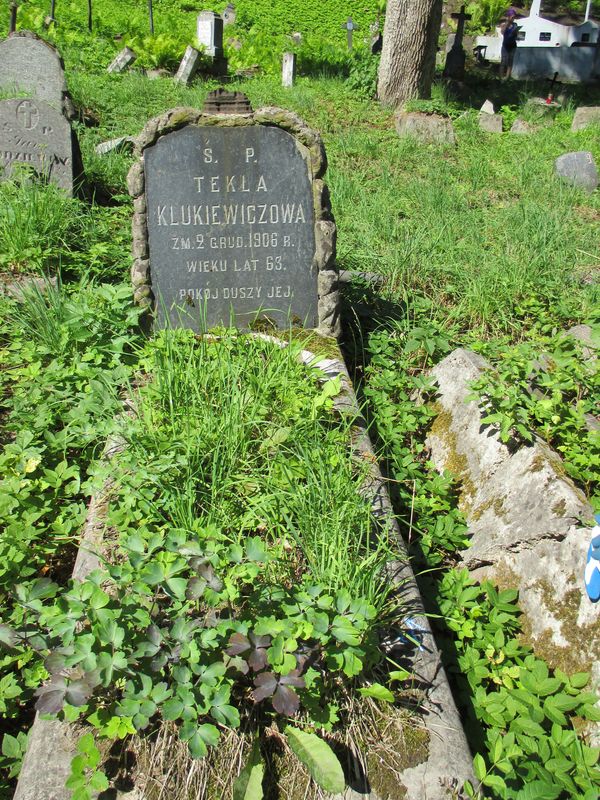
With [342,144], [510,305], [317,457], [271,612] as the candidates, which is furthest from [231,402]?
[342,144]

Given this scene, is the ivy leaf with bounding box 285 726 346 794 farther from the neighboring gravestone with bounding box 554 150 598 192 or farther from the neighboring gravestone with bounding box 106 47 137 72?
the neighboring gravestone with bounding box 106 47 137 72

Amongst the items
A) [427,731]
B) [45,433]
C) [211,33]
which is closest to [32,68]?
[211,33]

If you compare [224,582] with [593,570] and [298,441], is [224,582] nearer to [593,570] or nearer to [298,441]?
[298,441]

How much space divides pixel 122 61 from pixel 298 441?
9.21m

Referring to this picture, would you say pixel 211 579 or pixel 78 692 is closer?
pixel 78 692

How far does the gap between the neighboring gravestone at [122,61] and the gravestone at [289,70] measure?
7.43ft

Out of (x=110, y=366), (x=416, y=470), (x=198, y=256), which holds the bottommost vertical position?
(x=416, y=470)

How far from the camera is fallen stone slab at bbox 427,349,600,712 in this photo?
88.0 inches

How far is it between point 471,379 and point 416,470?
0.53m

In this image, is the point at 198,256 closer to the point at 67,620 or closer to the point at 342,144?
the point at 67,620

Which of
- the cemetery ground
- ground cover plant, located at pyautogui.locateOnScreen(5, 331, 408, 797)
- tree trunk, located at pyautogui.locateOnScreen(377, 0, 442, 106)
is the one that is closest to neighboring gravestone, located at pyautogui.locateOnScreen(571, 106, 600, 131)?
tree trunk, located at pyautogui.locateOnScreen(377, 0, 442, 106)

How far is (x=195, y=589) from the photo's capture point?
1.75 meters

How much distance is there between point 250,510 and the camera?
233 centimetres

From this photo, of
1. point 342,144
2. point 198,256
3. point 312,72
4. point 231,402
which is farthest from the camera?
point 312,72
